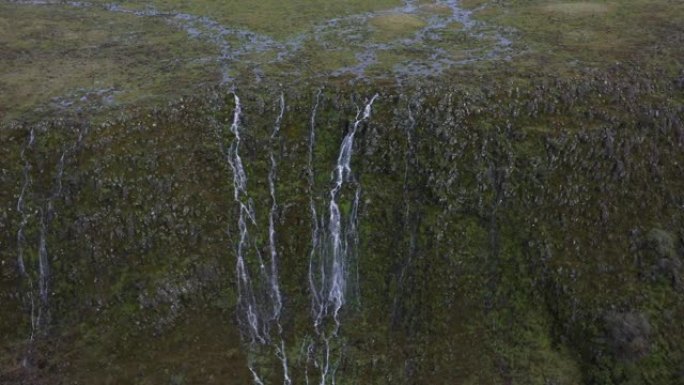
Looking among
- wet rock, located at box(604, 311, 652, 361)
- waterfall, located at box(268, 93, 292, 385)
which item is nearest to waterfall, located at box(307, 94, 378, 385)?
waterfall, located at box(268, 93, 292, 385)

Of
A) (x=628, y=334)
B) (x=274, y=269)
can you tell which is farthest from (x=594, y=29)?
(x=274, y=269)

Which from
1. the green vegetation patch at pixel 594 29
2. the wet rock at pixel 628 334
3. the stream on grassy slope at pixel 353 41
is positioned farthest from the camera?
the green vegetation patch at pixel 594 29

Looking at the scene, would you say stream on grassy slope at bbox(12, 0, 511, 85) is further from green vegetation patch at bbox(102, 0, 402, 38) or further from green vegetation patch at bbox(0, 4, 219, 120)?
green vegetation patch at bbox(0, 4, 219, 120)

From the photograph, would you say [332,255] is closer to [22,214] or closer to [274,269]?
[274,269]

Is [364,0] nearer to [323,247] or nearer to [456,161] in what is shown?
[456,161]

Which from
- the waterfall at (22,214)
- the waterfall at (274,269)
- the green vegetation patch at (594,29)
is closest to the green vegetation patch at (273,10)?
the green vegetation patch at (594,29)

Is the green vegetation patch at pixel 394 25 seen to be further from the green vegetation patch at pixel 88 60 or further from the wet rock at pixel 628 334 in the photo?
the wet rock at pixel 628 334
